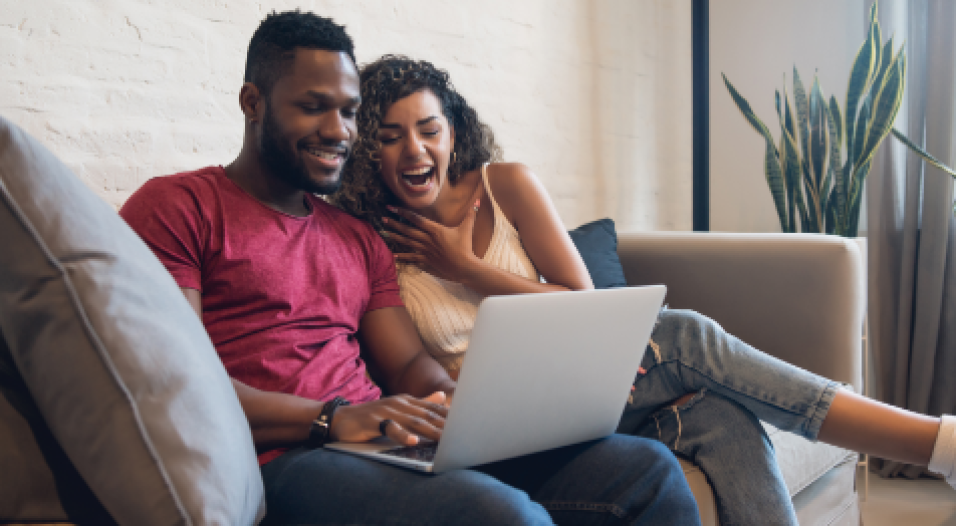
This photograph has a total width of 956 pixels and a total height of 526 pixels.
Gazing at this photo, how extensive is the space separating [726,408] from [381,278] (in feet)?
2.20

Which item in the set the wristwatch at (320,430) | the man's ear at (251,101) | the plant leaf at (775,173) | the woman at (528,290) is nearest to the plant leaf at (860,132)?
the plant leaf at (775,173)

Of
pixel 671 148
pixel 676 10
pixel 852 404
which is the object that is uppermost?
pixel 676 10

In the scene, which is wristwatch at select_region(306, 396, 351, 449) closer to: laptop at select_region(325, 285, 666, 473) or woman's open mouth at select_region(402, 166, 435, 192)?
laptop at select_region(325, 285, 666, 473)

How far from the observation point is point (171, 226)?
3.60ft

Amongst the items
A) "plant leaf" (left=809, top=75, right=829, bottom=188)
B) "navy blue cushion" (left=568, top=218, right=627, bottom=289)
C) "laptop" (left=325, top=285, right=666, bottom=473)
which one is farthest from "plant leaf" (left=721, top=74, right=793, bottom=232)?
"laptop" (left=325, top=285, right=666, bottom=473)

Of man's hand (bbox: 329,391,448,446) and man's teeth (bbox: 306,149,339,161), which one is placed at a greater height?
man's teeth (bbox: 306,149,339,161)

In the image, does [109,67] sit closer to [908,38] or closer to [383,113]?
[383,113]

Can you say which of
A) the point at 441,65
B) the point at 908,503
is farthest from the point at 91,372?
the point at 908,503

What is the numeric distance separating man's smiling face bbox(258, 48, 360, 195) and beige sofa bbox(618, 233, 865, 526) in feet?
3.49

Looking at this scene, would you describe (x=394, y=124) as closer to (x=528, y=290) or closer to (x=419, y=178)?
(x=419, y=178)

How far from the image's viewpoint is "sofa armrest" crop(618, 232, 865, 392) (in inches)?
69.8

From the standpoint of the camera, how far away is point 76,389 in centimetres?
67

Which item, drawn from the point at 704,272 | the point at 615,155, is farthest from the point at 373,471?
the point at 615,155

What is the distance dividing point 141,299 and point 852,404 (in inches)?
44.9
